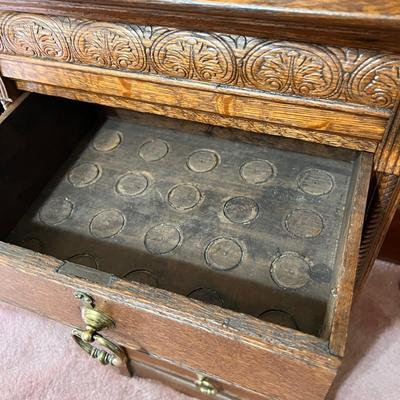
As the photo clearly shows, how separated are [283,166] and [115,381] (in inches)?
24.0

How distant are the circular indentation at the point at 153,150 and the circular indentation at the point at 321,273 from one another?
393 mm

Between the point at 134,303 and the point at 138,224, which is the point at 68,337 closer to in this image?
the point at 138,224

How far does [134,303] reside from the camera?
1.70ft

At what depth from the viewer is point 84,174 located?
34.8 inches

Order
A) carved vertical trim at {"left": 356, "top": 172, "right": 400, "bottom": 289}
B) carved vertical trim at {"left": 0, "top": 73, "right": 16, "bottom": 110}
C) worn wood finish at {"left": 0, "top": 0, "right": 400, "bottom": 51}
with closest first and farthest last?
1. worn wood finish at {"left": 0, "top": 0, "right": 400, "bottom": 51}
2. carved vertical trim at {"left": 356, "top": 172, "right": 400, "bottom": 289}
3. carved vertical trim at {"left": 0, "top": 73, "right": 16, "bottom": 110}

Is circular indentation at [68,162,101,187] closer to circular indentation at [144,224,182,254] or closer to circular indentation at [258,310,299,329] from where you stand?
circular indentation at [144,224,182,254]

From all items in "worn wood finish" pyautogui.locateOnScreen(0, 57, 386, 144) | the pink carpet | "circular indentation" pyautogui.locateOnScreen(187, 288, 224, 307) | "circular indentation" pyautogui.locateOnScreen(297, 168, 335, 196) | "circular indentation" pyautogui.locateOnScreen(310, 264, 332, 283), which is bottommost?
the pink carpet

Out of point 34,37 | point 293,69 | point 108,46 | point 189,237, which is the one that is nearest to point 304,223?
point 189,237

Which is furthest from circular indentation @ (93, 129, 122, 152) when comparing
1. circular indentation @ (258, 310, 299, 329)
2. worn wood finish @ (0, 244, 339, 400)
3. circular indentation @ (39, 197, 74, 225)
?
circular indentation @ (258, 310, 299, 329)

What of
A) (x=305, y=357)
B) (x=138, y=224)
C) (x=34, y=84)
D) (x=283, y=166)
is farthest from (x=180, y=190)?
(x=305, y=357)

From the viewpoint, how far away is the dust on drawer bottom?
68 centimetres

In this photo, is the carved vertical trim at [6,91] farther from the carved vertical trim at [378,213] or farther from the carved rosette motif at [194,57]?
the carved vertical trim at [378,213]

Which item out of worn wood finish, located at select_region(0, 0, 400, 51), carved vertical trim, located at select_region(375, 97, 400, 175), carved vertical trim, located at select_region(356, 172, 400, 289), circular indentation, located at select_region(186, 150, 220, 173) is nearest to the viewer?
worn wood finish, located at select_region(0, 0, 400, 51)

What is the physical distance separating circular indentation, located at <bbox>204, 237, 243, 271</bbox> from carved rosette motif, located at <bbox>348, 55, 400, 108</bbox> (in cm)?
31
